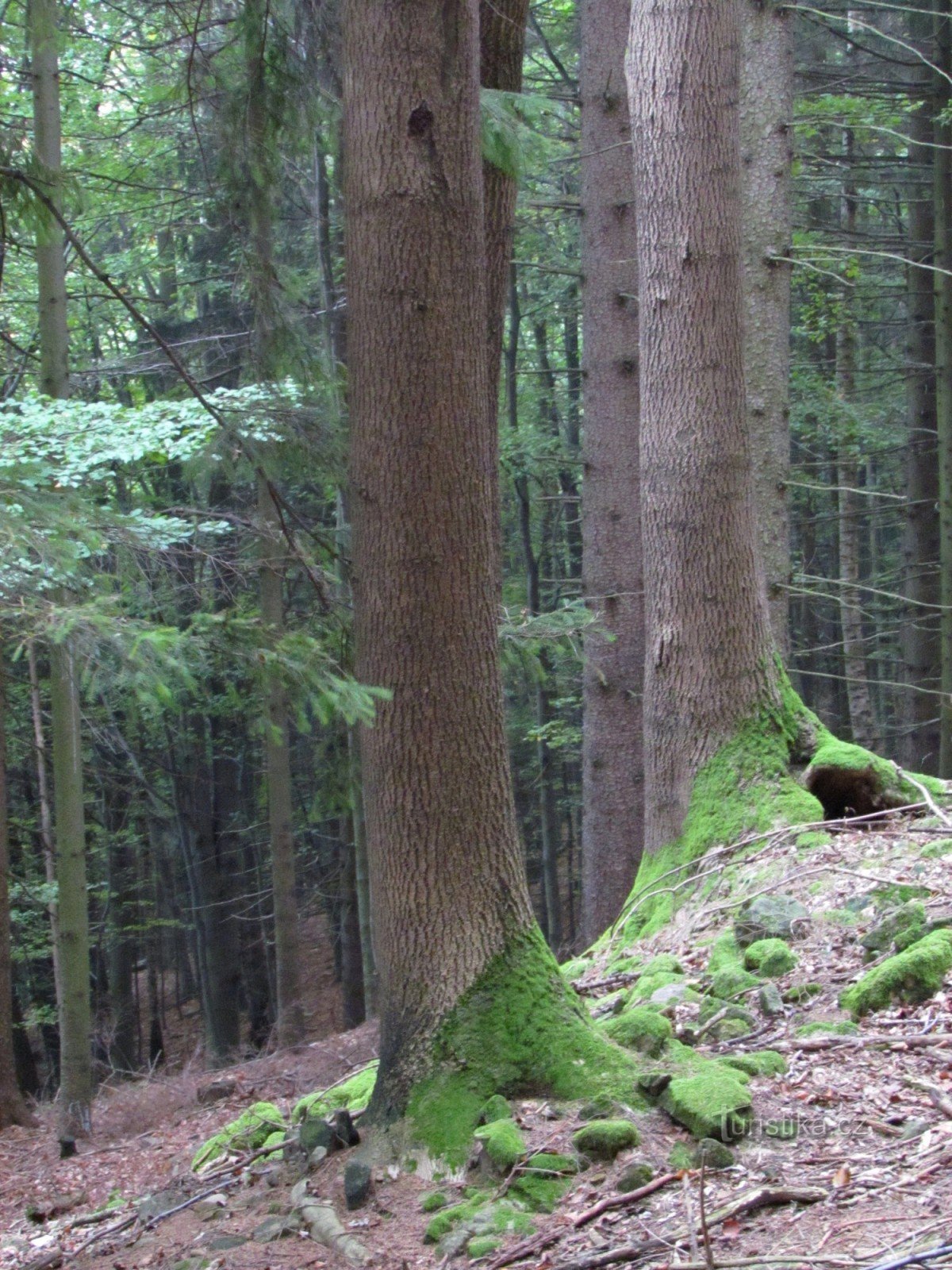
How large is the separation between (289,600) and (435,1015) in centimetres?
1445

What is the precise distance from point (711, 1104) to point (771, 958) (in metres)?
1.57

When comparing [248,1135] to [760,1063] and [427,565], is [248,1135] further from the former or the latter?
[427,565]

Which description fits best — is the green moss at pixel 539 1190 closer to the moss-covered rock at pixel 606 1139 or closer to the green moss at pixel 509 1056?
the moss-covered rock at pixel 606 1139

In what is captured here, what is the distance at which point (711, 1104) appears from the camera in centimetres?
366

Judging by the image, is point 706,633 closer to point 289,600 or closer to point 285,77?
point 285,77

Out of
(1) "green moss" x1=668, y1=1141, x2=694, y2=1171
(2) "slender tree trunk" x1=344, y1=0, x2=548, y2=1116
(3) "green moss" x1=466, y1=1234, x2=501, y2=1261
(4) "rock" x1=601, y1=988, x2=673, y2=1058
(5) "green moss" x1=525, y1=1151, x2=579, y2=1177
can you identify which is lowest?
(3) "green moss" x1=466, y1=1234, x2=501, y2=1261

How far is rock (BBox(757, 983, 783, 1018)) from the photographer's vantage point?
470 centimetres

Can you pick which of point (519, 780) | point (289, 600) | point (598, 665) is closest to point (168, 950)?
point (519, 780)

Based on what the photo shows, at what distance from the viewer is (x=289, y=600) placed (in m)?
18.1

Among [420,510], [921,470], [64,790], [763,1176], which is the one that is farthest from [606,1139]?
[921,470]

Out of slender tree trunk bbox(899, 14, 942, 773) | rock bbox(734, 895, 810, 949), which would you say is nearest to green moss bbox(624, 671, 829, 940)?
rock bbox(734, 895, 810, 949)

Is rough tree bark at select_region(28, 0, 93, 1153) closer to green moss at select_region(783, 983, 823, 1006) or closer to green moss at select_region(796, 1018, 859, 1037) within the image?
green moss at select_region(783, 983, 823, 1006)

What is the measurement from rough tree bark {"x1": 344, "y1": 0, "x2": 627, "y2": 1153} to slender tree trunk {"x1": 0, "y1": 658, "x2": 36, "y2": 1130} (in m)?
6.54

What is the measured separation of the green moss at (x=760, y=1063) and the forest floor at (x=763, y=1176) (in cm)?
4
